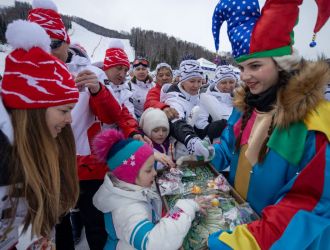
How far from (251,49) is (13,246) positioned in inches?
64.6

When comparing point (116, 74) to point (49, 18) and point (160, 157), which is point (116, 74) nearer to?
point (49, 18)

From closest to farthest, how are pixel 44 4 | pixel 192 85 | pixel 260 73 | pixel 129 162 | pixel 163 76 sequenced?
1. pixel 260 73
2. pixel 129 162
3. pixel 44 4
4. pixel 192 85
5. pixel 163 76

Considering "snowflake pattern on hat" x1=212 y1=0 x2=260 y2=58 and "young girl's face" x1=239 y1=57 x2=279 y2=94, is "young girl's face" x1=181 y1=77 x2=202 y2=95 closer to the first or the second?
"snowflake pattern on hat" x1=212 y1=0 x2=260 y2=58

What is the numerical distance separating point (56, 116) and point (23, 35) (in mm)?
398

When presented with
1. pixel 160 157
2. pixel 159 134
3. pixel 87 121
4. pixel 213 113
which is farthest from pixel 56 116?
pixel 213 113

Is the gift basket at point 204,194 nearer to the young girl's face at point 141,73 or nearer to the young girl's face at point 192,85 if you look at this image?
the young girl's face at point 192,85

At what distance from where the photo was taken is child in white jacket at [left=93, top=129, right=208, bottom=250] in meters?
1.26

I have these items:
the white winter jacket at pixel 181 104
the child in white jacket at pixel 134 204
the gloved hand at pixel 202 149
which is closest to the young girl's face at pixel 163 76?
the white winter jacket at pixel 181 104

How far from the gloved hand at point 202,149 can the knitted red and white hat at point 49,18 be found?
4.40ft

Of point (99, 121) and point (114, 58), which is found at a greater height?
point (114, 58)

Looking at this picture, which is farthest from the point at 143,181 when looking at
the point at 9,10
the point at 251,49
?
the point at 9,10

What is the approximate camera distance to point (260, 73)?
1.29 metres

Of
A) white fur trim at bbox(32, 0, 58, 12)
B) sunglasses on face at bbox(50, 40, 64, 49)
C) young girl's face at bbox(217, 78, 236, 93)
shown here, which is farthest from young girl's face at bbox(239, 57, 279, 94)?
young girl's face at bbox(217, 78, 236, 93)

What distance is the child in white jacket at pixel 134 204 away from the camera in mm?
1257
